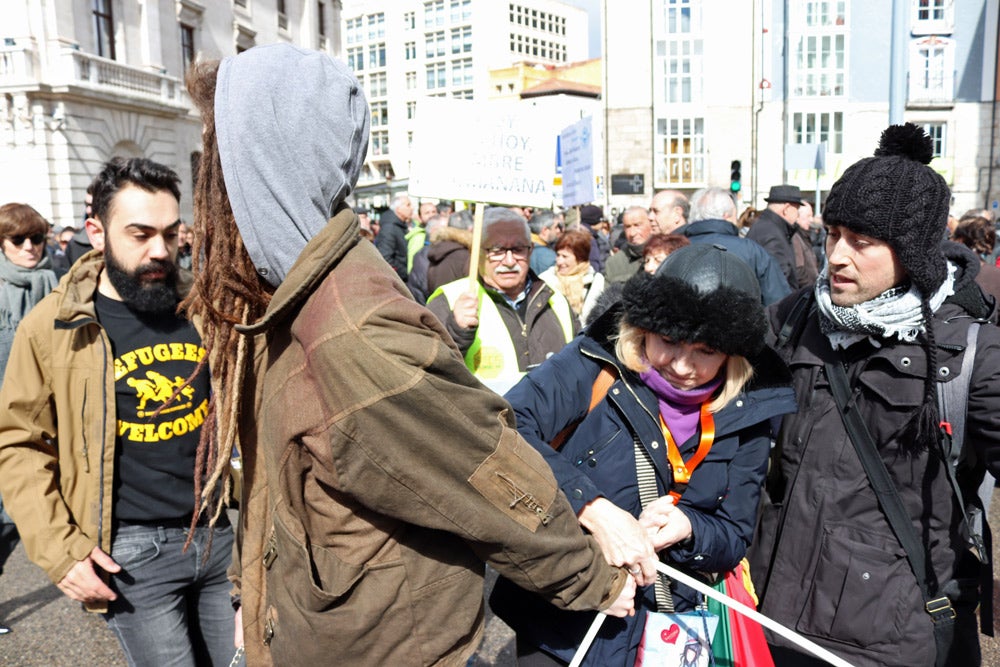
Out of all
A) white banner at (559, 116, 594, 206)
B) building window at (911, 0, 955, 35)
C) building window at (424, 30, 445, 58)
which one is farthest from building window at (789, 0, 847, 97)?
building window at (424, 30, 445, 58)

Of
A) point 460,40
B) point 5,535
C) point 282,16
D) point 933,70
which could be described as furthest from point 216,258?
point 460,40

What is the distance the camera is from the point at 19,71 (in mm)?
22562

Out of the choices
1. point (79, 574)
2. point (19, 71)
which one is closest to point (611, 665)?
point (79, 574)

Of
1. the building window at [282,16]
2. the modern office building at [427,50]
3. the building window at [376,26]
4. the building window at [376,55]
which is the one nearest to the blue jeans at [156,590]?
the building window at [282,16]

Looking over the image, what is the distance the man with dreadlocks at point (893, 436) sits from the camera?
6.58 feet

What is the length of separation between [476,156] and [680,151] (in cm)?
3770

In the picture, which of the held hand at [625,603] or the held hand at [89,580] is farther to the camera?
the held hand at [89,580]

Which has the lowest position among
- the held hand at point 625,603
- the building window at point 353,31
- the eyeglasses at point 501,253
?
the held hand at point 625,603

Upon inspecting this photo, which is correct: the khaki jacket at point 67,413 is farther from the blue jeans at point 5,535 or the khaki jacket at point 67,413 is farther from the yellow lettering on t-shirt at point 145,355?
the blue jeans at point 5,535

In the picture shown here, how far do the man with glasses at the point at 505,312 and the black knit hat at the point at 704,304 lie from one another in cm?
192

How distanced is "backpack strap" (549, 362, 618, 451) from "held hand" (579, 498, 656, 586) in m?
0.30

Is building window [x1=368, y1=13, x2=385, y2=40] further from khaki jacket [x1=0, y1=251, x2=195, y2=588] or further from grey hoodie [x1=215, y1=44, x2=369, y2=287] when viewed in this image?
grey hoodie [x1=215, y1=44, x2=369, y2=287]

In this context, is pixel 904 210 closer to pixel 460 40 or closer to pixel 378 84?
pixel 460 40

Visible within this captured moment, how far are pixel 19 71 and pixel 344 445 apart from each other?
86.3 ft
